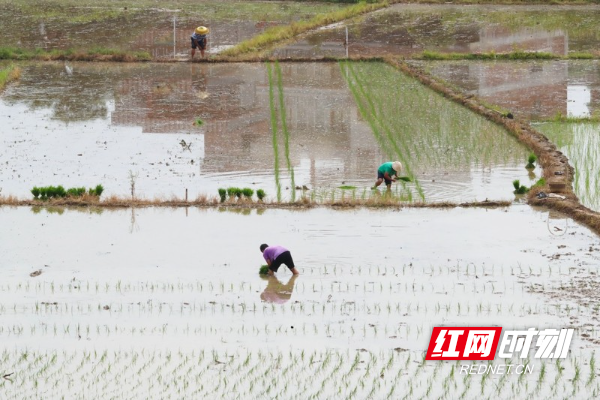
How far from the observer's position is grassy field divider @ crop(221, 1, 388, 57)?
20094mm

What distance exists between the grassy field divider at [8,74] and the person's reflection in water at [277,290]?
10.0 metres

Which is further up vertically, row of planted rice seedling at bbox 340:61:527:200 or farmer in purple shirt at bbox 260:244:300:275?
row of planted rice seedling at bbox 340:61:527:200

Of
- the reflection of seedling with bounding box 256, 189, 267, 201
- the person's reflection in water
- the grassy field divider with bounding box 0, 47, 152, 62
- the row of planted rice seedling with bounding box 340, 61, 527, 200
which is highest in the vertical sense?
the grassy field divider with bounding box 0, 47, 152, 62

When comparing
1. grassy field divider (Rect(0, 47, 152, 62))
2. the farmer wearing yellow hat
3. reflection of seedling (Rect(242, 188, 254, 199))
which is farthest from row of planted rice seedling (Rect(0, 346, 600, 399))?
grassy field divider (Rect(0, 47, 152, 62))

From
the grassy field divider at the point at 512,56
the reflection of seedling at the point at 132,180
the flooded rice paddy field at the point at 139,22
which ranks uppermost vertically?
the flooded rice paddy field at the point at 139,22

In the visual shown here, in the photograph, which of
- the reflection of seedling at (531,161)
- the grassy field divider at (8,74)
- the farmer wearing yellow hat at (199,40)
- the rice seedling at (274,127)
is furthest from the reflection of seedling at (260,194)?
the farmer wearing yellow hat at (199,40)

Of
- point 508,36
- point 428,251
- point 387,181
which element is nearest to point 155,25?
point 508,36

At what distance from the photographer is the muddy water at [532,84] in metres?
15.4

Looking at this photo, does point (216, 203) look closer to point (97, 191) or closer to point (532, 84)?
point (97, 191)

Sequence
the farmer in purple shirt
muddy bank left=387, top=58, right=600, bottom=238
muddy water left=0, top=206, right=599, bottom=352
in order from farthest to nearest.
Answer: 1. muddy bank left=387, top=58, right=600, bottom=238
2. the farmer in purple shirt
3. muddy water left=0, top=206, right=599, bottom=352

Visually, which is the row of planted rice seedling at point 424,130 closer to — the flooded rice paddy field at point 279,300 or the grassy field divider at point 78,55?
the flooded rice paddy field at point 279,300

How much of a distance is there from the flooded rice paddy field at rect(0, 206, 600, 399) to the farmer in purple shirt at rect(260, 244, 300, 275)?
0.12 m

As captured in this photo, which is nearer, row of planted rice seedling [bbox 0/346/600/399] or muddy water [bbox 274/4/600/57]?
row of planted rice seedling [bbox 0/346/600/399]

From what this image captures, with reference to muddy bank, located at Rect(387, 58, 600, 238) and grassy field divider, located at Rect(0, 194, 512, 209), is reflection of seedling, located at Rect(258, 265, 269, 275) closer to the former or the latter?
grassy field divider, located at Rect(0, 194, 512, 209)
